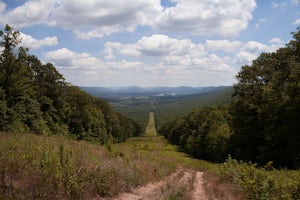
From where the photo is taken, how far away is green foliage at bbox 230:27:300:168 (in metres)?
25.4

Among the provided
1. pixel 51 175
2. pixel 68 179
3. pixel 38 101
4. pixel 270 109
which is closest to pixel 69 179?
pixel 68 179

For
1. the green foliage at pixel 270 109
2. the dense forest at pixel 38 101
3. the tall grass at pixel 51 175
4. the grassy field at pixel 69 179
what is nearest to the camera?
the tall grass at pixel 51 175

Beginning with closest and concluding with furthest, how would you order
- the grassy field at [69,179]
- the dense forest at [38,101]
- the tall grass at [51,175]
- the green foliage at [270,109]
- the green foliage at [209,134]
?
the tall grass at [51,175]
the grassy field at [69,179]
the green foliage at [270,109]
the dense forest at [38,101]
the green foliage at [209,134]

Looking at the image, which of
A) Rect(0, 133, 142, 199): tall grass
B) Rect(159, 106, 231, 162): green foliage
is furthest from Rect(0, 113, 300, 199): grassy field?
Rect(159, 106, 231, 162): green foliage

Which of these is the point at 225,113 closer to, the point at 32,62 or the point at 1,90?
the point at 32,62

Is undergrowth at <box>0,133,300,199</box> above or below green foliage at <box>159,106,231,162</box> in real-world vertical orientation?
above

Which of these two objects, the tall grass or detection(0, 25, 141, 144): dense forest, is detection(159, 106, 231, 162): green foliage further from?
the tall grass

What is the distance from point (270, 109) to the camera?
27953 millimetres

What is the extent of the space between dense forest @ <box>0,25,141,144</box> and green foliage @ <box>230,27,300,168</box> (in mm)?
20652

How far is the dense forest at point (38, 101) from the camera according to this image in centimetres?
3638

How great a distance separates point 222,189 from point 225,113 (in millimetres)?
52696

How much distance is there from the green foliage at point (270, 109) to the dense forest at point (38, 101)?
67.8 feet

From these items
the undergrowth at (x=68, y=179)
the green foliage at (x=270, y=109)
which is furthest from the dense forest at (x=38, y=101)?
the green foliage at (x=270, y=109)

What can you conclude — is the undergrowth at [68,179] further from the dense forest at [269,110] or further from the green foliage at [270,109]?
the dense forest at [269,110]
